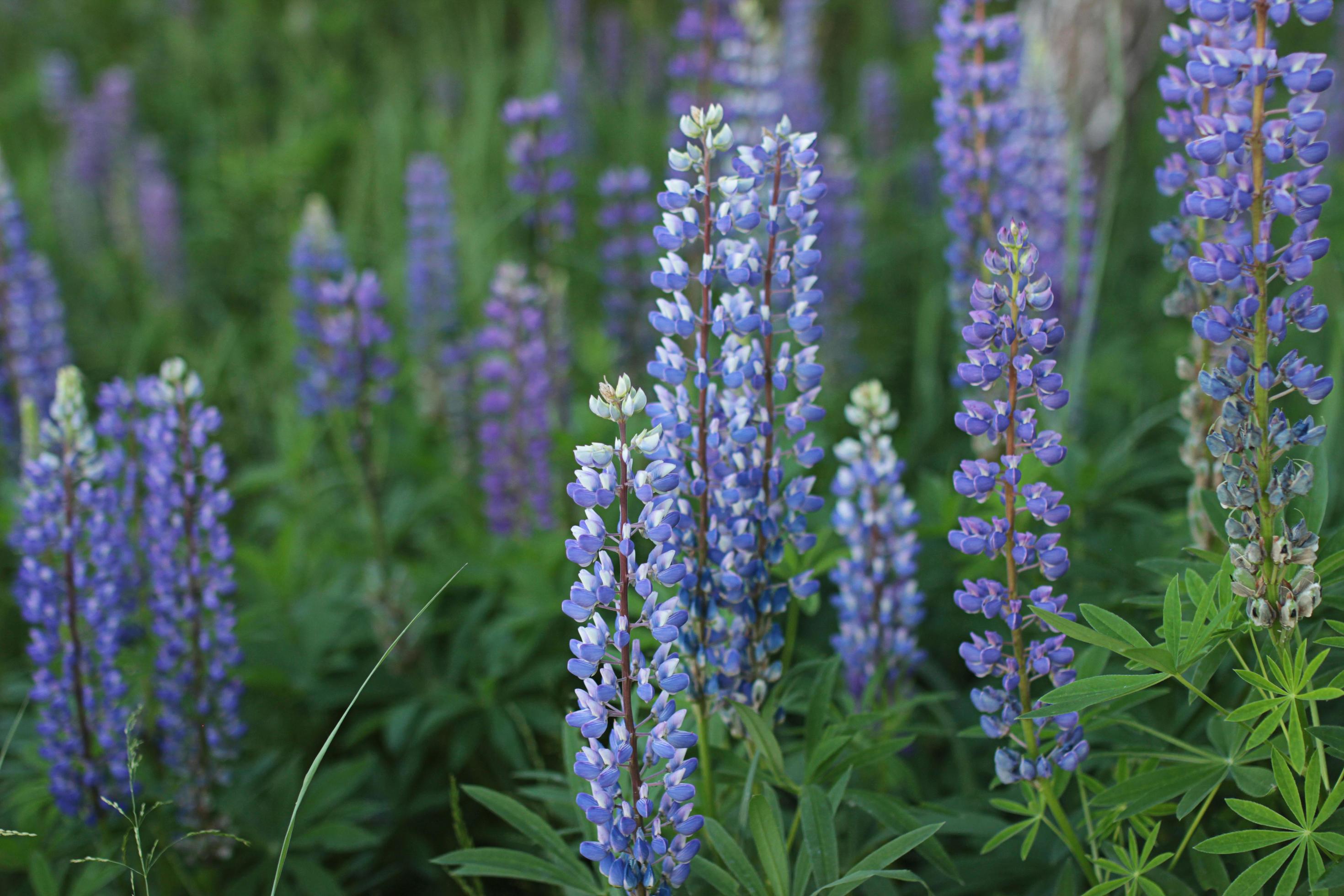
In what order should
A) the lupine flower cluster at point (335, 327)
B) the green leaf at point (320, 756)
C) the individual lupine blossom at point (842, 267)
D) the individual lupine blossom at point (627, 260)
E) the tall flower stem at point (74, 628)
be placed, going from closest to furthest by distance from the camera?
1. the green leaf at point (320, 756)
2. the tall flower stem at point (74, 628)
3. the lupine flower cluster at point (335, 327)
4. the individual lupine blossom at point (627, 260)
5. the individual lupine blossom at point (842, 267)

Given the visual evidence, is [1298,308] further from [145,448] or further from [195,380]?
[145,448]

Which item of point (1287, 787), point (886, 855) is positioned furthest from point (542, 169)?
point (1287, 787)

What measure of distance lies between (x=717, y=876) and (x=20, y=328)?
2.94 meters

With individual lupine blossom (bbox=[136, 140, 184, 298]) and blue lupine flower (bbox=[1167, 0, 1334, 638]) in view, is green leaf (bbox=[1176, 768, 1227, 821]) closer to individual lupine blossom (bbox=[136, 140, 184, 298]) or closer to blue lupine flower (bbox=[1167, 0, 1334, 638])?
blue lupine flower (bbox=[1167, 0, 1334, 638])

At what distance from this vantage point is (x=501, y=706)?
2.69 m

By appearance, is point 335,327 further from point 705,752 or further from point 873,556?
point 705,752

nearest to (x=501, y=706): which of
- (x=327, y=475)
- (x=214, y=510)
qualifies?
(x=214, y=510)

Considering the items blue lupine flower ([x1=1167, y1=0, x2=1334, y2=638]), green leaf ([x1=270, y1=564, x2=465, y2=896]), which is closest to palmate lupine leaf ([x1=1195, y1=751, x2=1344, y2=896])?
blue lupine flower ([x1=1167, y1=0, x2=1334, y2=638])

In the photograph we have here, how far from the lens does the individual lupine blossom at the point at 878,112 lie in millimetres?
5961

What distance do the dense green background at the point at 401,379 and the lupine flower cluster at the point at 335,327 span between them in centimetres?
29

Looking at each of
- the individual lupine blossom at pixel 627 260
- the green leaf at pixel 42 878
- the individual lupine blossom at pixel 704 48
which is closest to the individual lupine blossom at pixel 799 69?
the individual lupine blossom at pixel 704 48

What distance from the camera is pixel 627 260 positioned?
12.2 feet

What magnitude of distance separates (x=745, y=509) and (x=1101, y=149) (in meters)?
3.55

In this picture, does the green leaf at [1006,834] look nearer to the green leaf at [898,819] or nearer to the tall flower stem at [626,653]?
the green leaf at [898,819]
